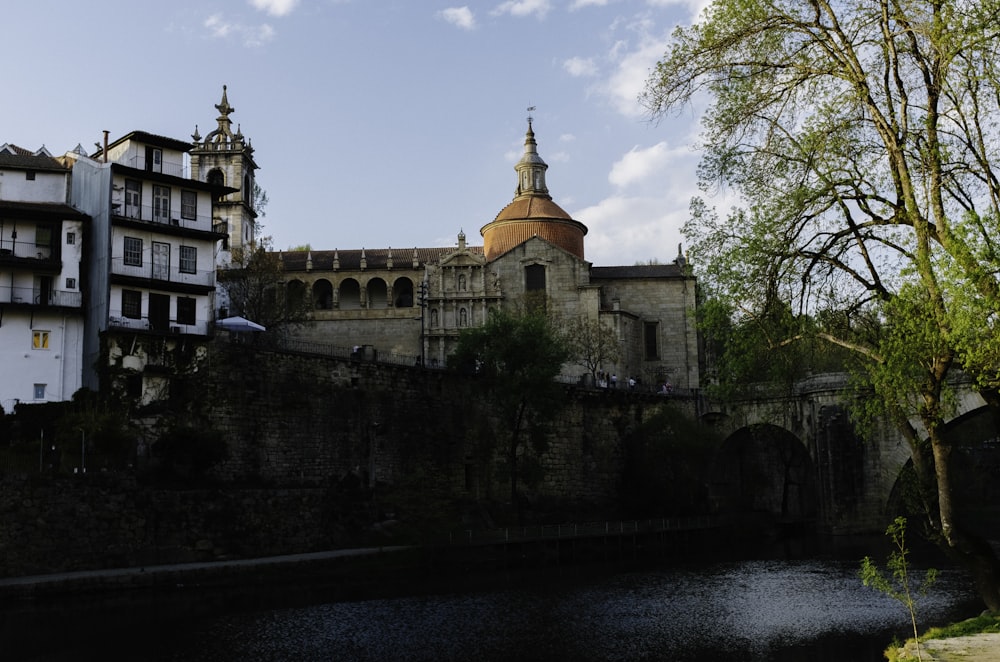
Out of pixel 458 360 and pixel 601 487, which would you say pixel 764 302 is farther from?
pixel 601 487

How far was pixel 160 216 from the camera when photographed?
44312 millimetres

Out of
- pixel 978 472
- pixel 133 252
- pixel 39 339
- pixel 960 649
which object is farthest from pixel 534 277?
pixel 960 649

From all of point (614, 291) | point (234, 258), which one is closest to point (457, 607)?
point (234, 258)

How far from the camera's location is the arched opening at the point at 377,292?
81312 millimetres

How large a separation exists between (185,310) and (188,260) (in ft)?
8.09

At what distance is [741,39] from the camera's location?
1731 centimetres

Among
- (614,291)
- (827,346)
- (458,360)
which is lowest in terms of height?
(827,346)

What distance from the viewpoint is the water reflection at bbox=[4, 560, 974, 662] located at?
2359 cm

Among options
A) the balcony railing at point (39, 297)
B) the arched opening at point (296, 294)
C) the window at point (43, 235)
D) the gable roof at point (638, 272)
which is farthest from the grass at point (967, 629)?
the gable roof at point (638, 272)

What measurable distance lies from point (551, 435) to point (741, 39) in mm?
41218

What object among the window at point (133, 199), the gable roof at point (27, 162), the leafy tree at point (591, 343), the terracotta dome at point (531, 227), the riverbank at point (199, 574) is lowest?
the riverbank at point (199, 574)

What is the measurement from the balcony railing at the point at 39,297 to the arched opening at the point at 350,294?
38.8m

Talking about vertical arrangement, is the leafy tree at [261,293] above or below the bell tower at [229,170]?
below

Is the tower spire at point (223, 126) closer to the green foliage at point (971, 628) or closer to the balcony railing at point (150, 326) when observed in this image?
the balcony railing at point (150, 326)
